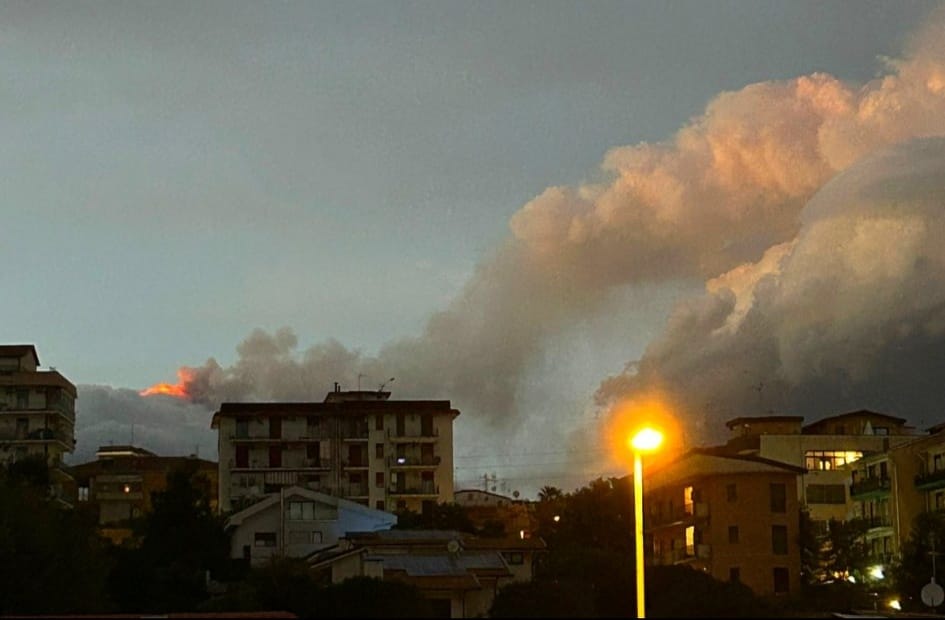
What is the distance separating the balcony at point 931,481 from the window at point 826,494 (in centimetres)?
1179

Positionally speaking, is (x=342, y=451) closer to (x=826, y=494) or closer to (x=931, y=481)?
(x=826, y=494)

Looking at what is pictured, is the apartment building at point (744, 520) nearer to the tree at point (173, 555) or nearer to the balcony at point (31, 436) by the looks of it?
the tree at point (173, 555)

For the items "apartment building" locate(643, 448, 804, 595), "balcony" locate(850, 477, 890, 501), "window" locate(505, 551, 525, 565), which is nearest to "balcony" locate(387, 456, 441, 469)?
"balcony" locate(850, 477, 890, 501)

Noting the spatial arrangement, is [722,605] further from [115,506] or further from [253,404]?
[115,506]

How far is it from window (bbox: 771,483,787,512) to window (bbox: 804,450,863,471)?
28.7 metres

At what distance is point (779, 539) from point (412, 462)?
48166 millimetres

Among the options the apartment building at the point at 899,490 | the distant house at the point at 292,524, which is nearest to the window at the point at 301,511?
the distant house at the point at 292,524

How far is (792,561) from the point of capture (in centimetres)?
9144

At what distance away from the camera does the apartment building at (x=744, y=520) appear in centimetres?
9081

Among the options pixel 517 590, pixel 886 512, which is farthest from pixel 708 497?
pixel 517 590

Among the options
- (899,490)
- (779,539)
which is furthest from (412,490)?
(779,539)

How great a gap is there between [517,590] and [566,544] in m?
46.2

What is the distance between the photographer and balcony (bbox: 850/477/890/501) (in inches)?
4250

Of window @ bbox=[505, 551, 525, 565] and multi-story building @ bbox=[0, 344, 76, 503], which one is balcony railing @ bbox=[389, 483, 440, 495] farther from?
window @ bbox=[505, 551, 525, 565]
